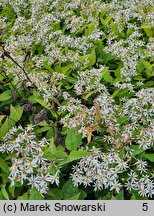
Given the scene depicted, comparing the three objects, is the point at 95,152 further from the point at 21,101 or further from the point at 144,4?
the point at 144,4

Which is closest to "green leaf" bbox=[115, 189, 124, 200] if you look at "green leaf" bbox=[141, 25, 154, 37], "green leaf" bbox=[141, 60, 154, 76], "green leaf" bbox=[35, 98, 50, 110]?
"green leaf" bbox=[35, 98, 50, 110]

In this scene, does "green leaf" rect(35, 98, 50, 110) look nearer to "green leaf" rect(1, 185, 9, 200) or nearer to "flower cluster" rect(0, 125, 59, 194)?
"flower cluster" rect(0, 125, 59, 194)

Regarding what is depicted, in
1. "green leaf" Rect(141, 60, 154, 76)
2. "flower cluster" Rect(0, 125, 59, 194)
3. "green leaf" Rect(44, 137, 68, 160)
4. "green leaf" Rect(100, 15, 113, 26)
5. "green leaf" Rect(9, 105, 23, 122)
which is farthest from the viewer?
"green leaf" Rect(100, 15, 113, 26)

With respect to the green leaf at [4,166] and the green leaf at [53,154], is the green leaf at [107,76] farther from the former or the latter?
the green leaf at [4,166]

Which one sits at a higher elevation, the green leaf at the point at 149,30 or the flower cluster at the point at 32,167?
the green leaf at the point at 149,30

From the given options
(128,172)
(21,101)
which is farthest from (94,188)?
(21,101)

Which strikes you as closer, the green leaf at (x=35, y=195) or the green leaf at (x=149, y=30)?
the green leaf at (x=35, y=195)

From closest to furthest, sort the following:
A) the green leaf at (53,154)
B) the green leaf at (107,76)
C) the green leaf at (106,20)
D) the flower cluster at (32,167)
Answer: the flower cluster at (32,167) < the green leaf at (53,154) < the green leaf at (107,76) < the green leaf at (106,20)

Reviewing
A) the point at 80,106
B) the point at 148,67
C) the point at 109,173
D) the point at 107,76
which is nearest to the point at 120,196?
the point at 109,173

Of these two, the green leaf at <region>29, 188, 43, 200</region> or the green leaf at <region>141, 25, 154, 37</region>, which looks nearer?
the green leaf at <region>29, 188, 43, 200</region>

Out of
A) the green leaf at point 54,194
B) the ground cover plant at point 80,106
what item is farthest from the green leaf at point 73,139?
the green leaf at point 54,194
